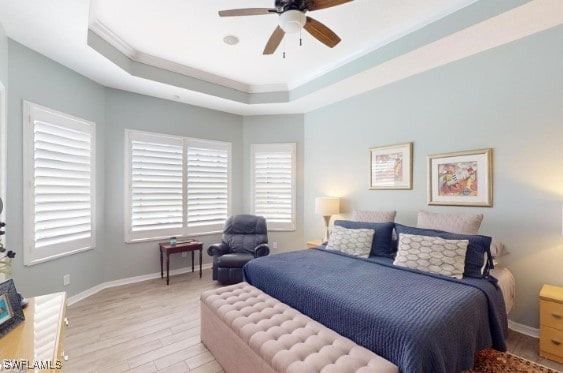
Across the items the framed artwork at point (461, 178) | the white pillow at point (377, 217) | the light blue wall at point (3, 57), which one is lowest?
the white pillow at point (377, 217)

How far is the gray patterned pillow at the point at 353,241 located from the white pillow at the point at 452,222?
601 millimetres

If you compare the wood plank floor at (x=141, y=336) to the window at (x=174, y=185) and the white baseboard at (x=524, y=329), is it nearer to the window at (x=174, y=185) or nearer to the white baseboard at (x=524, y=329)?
the white baseboard at (x=524, y=329)

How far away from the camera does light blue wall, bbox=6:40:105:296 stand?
271 centimetres

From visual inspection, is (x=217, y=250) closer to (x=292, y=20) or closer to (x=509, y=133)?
(x=292, y=20)

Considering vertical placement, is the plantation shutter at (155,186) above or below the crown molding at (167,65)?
below

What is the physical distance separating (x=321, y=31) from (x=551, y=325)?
314cm

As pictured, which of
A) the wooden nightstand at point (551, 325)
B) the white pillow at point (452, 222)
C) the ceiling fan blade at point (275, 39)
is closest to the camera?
the wooden nightstand at point (551, 325)

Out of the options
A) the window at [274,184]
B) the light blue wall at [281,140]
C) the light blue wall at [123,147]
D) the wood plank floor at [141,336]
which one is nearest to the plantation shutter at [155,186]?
the light blue wall at [123,147]

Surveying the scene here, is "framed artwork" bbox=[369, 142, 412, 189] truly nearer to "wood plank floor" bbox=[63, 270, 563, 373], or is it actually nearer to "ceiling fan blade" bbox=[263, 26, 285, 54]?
"wood plank floor" bbox=[63, 270, 563, 373]

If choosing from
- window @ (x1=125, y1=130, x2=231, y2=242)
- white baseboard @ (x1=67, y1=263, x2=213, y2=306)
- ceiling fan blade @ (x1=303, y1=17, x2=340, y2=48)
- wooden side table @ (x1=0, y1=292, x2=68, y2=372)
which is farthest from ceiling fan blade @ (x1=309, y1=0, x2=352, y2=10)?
white baseboard @ (x1=67, y1=263, x2=213, y2=306)

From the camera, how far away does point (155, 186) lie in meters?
4.31

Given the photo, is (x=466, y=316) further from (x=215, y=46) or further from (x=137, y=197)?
(x=137, y=197)

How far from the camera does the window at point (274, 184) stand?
507cm

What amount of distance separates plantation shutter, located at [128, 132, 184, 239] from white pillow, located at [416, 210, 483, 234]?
3.72 m
